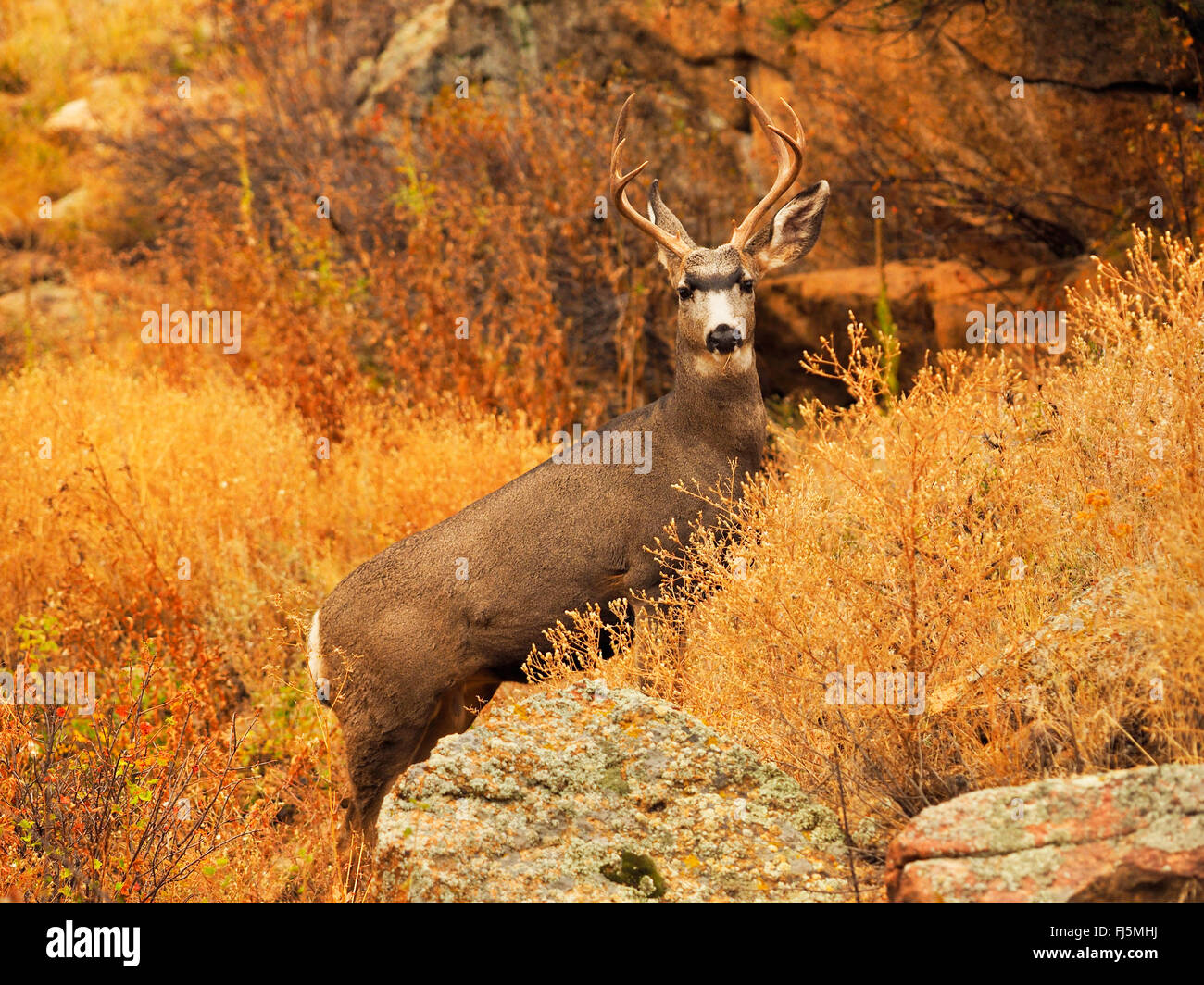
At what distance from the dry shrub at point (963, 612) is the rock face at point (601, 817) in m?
0.30

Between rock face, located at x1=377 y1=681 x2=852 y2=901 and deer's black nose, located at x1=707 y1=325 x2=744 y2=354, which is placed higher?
deer's black nose, located at x1=707 y1=325 x2=744 y2=354

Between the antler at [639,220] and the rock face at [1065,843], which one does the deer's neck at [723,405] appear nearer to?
the antler at [639,220]

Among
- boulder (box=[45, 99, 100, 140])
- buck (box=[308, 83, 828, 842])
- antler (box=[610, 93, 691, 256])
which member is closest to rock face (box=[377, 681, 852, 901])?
buck (box=[308, 83, 828, 842])

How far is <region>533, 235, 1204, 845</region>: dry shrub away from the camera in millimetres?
3859

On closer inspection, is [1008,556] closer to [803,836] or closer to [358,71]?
[803,836]

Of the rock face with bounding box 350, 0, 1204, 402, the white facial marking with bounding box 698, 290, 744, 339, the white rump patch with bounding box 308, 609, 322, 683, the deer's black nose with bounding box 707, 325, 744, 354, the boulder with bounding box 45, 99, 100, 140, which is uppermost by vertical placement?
the boulder with bounding box 45, 99, 100, 140

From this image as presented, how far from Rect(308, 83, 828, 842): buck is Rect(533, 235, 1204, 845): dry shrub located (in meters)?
0.29

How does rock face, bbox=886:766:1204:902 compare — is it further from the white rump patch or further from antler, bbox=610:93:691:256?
antler, bbox=610:93:691:256

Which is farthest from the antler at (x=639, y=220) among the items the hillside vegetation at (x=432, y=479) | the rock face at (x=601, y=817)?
the rock face at (x=601, y=817)

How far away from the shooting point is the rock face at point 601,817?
12.1 feet

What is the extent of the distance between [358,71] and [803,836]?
44.8 ft
